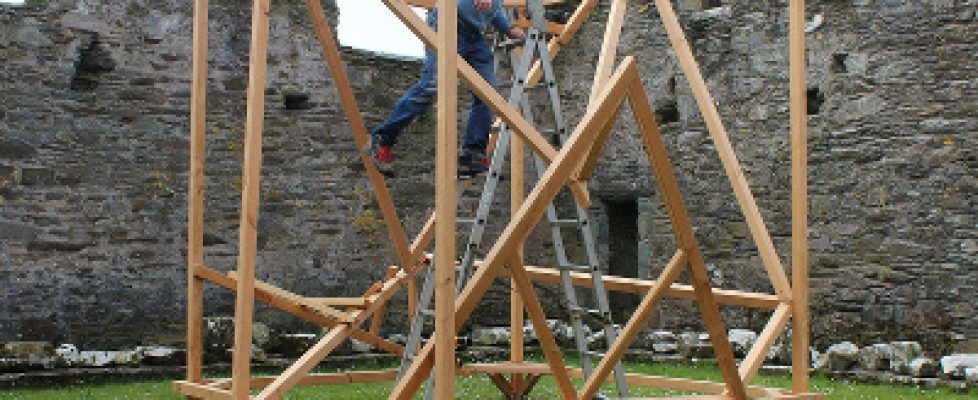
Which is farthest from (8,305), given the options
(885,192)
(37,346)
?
(885,192)

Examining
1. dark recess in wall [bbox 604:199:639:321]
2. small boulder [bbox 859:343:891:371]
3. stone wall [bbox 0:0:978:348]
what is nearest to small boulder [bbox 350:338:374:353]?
stone wall [bbox 0:0:978:348]

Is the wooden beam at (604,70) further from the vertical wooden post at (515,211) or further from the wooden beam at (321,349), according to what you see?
the wooden beam at (321,349)

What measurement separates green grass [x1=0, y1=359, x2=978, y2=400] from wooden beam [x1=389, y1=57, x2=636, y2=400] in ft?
10.2

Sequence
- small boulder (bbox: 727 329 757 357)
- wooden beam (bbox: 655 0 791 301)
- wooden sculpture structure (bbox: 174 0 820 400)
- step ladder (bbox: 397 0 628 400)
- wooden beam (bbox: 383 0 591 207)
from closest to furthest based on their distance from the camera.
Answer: wooden sculpture structure (bbox: 174 0 820 400) → wooden beam (bbox: 383 0 591 207) → step ladder (bbox: 397 0 628 400) → wooden beam (bbox: 655 0 791 301) → small boulder (bbox: 727 329 757 357)

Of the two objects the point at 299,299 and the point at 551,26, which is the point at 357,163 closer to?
the point at 551,26

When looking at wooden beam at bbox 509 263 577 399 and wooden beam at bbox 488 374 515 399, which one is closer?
wooden beam at bbox 509 263 577 399

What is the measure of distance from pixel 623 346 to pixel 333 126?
20.6 ft

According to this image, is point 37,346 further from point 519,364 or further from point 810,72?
point 810,72

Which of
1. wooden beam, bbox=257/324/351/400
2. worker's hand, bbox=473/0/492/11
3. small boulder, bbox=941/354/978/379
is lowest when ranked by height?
small boulder, bbox=941/354/978/379

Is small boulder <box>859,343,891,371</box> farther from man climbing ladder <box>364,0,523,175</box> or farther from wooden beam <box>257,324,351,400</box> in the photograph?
wooden beam <box>257,324,351,400</box>

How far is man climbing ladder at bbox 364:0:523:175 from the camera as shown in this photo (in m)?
5.66

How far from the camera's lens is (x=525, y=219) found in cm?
438

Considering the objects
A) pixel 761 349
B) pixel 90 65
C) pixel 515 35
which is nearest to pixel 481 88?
pixel 515 35

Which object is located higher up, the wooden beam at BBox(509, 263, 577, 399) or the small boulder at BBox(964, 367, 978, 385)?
the wooden beam at BBox(509, 263, 577, 399)
